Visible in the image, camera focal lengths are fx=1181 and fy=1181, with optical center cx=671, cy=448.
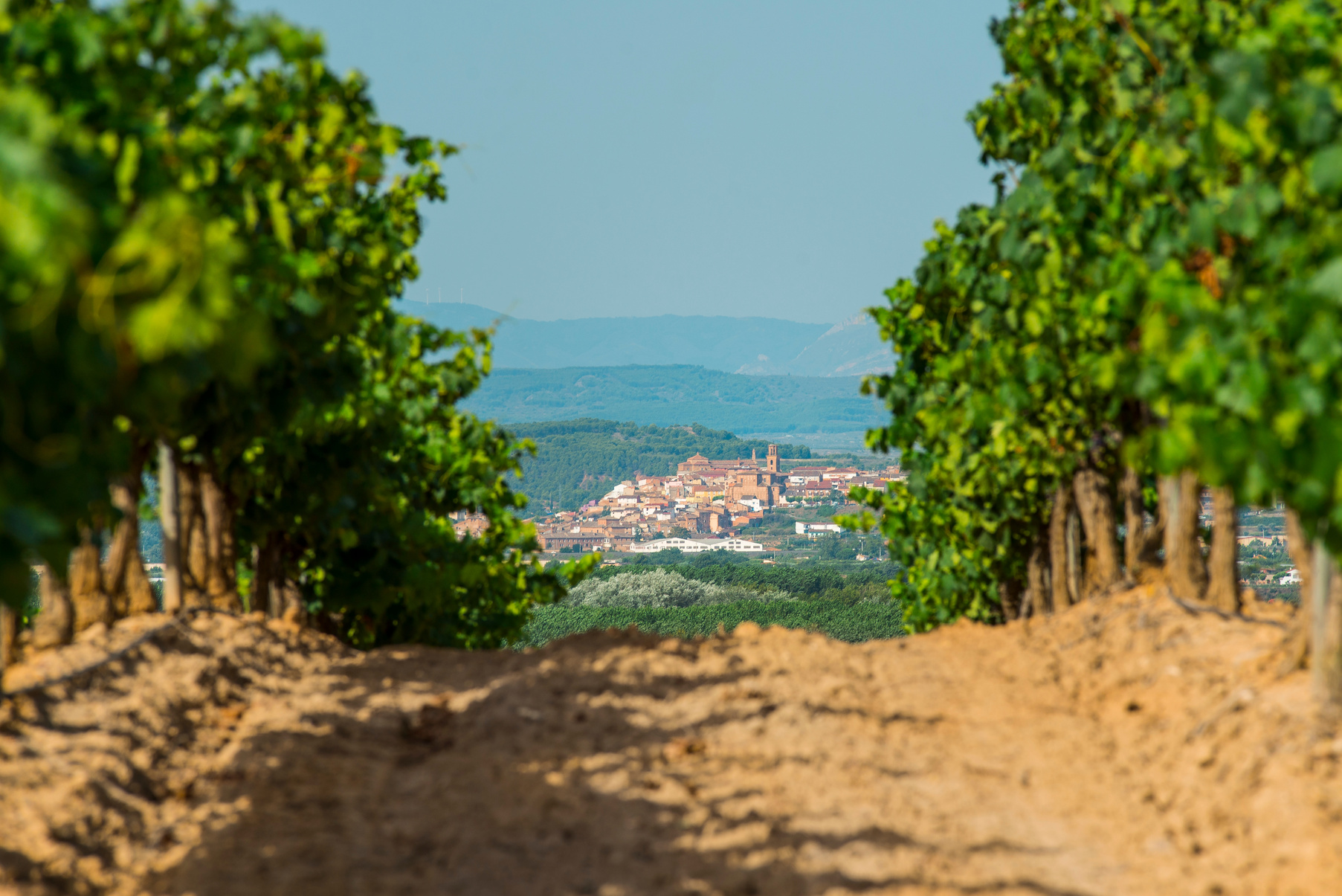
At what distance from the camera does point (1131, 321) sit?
7422mm

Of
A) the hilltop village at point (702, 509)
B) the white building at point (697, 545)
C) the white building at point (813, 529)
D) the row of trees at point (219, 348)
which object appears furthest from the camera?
the white building at point (813, 529)

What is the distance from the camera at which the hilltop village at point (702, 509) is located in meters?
140

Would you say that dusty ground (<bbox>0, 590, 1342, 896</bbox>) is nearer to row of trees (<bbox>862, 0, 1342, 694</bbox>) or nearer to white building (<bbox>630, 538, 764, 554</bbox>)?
row of trees (<bbox>862, 0, 1342, 694</bbox>)

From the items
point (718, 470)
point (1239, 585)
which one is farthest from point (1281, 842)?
point (718, 470)

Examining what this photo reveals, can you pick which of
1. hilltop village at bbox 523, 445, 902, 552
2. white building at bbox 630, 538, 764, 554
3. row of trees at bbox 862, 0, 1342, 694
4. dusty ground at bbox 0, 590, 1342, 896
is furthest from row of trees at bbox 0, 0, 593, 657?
white building at bbox 630, 538, 764, 554

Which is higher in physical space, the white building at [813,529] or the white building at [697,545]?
the white building at [813,529]

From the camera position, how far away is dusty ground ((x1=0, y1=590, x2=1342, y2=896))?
175 inches

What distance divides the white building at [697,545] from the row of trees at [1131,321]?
11708 cm

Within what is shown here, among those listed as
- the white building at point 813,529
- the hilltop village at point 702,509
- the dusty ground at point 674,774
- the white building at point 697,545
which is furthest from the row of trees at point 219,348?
the white building at point 813,529

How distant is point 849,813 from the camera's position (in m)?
4.92

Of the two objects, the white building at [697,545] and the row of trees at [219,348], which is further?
the white building at [697,545]

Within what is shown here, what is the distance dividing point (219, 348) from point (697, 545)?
448 ft

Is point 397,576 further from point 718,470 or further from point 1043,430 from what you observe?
point 718,470

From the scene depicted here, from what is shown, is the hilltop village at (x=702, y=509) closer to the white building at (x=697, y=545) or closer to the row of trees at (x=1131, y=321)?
the white building at (x=697, y=545)
